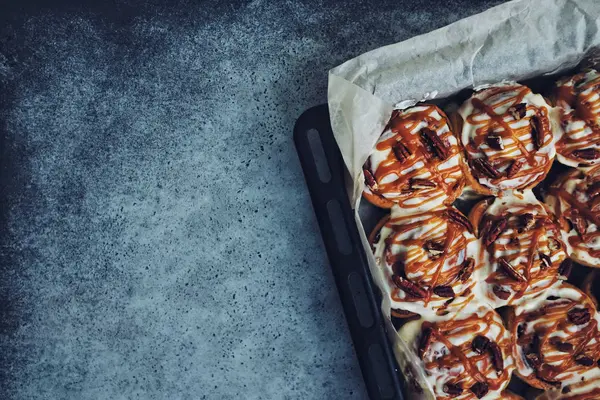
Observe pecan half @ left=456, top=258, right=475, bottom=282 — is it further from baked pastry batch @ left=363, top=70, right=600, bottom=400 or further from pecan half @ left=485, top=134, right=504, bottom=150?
pecan half @ left=485, top=134, right=504, bottom=150

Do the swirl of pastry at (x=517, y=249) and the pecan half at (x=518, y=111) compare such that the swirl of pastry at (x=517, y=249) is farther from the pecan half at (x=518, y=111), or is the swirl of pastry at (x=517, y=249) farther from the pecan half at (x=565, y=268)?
the pecan half at (x=518, y=111)

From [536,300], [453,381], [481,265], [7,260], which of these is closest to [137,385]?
[7,260]

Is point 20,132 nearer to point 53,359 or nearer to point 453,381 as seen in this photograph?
point 53,359

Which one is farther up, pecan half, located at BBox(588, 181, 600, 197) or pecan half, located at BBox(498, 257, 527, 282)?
pecan half, located at BBox(588, 181, 600, 197)

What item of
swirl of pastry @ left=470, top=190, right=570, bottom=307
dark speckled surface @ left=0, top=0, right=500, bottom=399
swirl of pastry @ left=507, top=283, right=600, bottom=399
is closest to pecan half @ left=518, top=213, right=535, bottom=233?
swirl of pastry @ left=470, top=190, right=570, bottom=307

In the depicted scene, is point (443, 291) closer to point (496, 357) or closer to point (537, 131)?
point (496, 357)

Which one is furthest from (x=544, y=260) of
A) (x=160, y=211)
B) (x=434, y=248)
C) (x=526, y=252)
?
(x=160, y=211)
